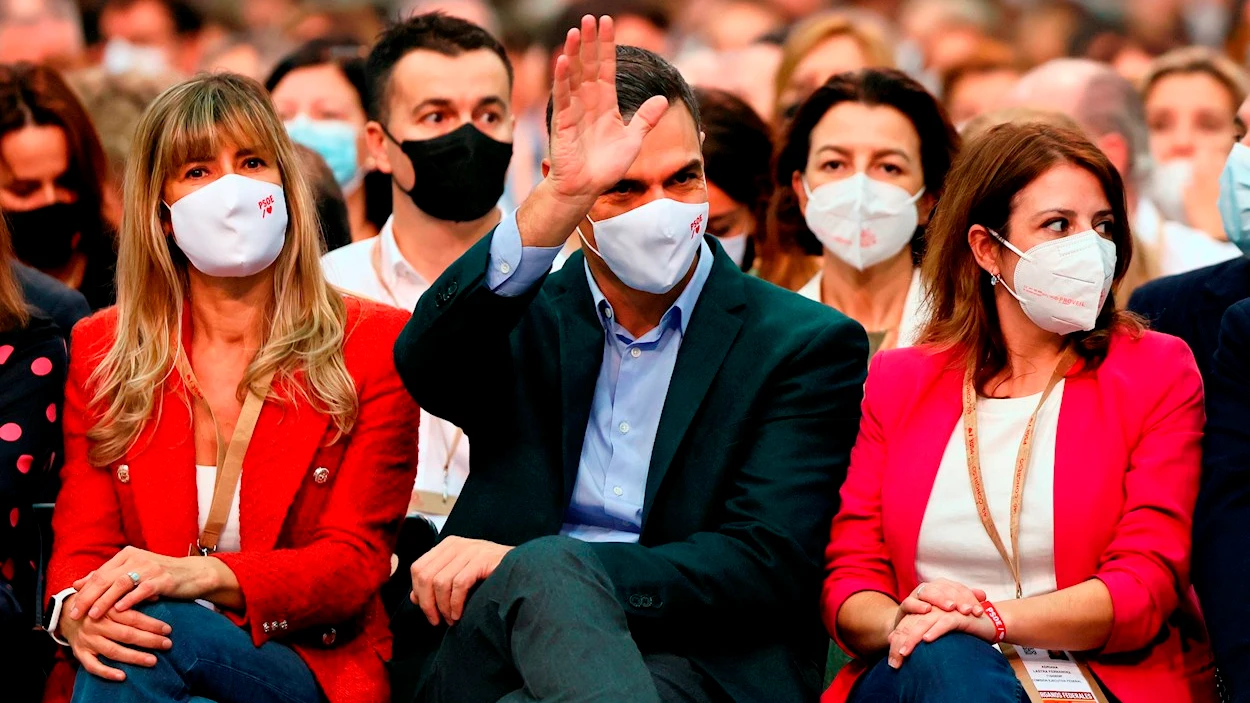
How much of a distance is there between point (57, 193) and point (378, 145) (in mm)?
1029

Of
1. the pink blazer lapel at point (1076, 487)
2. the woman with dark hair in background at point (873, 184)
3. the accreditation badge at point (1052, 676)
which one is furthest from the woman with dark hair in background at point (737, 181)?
the accreditation badge at point (1052, 676)

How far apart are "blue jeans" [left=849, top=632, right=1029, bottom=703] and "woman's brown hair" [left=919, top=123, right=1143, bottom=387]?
0.73 metres

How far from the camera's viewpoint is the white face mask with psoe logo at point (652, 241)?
357 centimetres

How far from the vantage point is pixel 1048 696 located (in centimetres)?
326

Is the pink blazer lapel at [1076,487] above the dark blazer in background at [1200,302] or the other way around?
the other way around

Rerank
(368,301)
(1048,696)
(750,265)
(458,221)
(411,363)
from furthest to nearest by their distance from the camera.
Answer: (750,265) < (458,221) < (368,301) < (411,363) < (1048,696)

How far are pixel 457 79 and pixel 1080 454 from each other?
2621 millimetres

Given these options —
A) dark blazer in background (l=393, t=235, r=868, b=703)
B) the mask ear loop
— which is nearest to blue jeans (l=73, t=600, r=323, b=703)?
dark blazer in background (l=393, t=235, r=868, b=703)

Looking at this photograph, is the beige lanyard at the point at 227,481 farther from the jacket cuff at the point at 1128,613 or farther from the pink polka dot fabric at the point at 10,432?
the jacket cuff at the point at 1128,613

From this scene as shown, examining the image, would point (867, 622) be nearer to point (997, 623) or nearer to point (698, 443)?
point (997, 623)

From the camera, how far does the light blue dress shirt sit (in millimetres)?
3676

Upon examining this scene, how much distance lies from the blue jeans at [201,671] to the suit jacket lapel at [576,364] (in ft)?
2.38

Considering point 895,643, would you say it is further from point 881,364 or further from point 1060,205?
point 1060,205

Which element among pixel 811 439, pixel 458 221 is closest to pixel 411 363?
pixel 811 439
